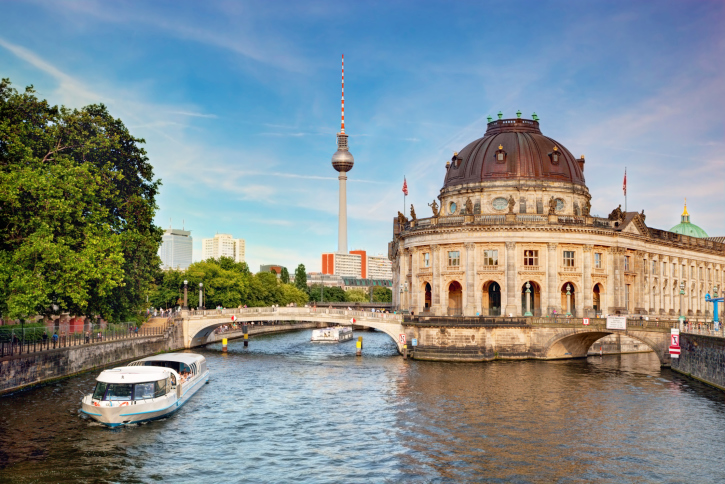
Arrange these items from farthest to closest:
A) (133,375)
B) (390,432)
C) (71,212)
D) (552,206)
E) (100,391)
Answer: (552,206), (71,212), (133,375), (100,391), (390,432)

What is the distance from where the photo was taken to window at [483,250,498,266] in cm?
9062

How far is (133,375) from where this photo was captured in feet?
151

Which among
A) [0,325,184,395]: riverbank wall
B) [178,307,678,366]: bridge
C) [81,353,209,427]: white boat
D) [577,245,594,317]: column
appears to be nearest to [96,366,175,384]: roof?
[81,353,209,427]: white boat

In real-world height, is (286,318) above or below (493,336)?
above

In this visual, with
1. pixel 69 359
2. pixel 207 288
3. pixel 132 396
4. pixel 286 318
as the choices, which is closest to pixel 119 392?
pixel 132 396

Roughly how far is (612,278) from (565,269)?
7755 mm

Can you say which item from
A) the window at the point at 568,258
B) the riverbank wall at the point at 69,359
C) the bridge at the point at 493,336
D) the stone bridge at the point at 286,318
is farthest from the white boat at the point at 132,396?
the window at the point at 568,258

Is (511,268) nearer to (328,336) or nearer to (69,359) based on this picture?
(328,336)

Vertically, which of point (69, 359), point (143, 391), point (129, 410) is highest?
point (69, 359)

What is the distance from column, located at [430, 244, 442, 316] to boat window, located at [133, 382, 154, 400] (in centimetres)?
5275

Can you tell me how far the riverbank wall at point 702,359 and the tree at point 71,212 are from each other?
2004 inches

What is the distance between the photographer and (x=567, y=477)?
3431cm

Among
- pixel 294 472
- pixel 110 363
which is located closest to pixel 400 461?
pixel 294 472

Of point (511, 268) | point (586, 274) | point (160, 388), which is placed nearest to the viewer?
point (160, 388)
